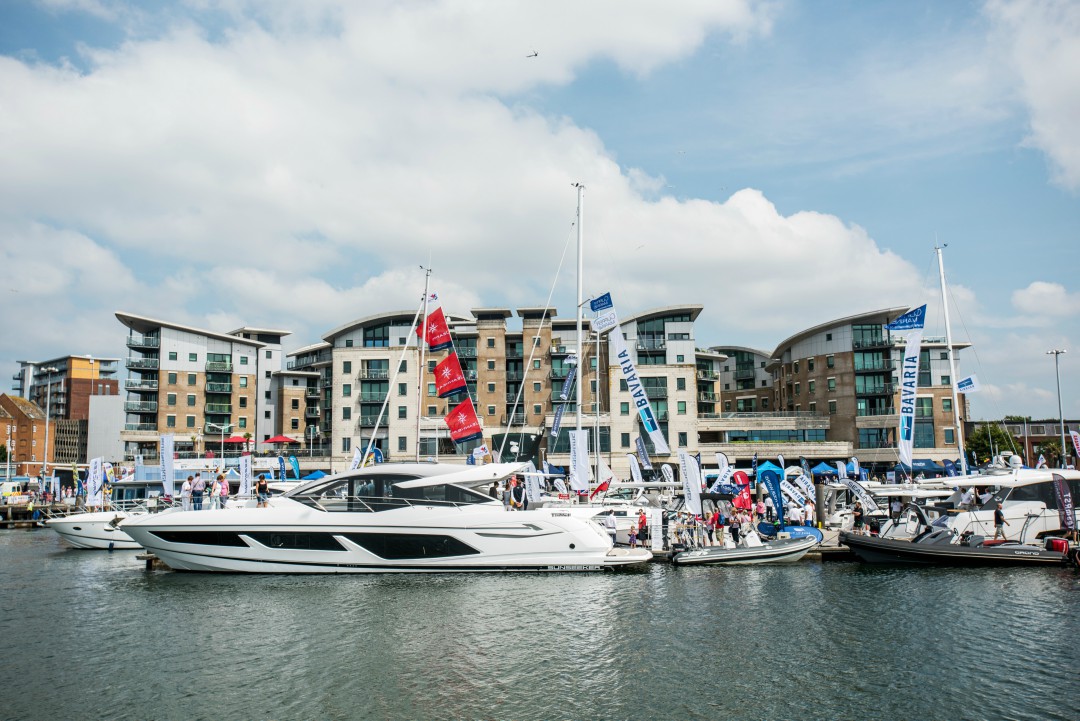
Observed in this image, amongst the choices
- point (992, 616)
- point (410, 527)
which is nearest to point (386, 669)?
point (410, 527)

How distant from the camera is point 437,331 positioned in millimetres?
40750

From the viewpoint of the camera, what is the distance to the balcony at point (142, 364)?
89.7 meters

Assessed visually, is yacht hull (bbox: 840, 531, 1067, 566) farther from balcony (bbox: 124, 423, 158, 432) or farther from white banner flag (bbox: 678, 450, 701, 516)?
balcony (bbox: 124, 423, 158, 432)

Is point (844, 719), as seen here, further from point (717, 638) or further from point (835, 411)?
point (835, 411)

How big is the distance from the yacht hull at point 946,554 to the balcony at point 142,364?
79.7 metres

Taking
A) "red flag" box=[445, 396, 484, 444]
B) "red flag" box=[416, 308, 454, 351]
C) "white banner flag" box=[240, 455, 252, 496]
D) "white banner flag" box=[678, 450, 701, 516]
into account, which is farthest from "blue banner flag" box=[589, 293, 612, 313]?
"white banner flag" box=[240, 455, 252, 496]

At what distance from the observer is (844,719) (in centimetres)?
1532

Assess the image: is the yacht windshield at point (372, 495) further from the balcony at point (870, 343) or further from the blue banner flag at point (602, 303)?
the balcony at point (870, 343)

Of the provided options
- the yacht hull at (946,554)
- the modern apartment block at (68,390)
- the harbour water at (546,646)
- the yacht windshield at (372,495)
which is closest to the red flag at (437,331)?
the yacht windshield at (372,495)

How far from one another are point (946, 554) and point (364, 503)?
2289cm

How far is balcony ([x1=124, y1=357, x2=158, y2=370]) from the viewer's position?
3531 inches

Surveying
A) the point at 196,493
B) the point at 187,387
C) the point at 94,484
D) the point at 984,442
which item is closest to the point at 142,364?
the point at 187,387

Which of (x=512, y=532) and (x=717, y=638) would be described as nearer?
(x=717, y=638)

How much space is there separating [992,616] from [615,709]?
1379 cm
